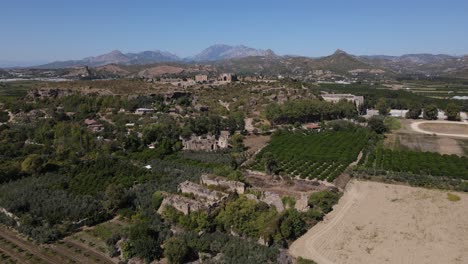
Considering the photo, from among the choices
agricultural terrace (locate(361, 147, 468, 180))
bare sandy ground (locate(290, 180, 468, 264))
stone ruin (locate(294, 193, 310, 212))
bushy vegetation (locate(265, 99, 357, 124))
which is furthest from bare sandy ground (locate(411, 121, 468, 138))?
stone ruin (locate(294, 193, 310, 212))

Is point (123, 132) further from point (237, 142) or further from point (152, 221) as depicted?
point (152, 221)

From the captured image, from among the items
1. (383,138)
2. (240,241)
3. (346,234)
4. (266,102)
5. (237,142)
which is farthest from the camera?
(266,102)

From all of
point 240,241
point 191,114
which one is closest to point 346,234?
point 240,241

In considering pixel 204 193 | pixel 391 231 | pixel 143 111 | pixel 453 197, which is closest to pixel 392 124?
pixel 453 197

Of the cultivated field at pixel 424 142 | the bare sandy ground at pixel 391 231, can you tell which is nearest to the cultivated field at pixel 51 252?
the bare sandy ground at pixel 391 231

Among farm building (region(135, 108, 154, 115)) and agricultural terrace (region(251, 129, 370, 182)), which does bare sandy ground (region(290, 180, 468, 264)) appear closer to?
agricultural terrace (region(251, 129, 370, 182))

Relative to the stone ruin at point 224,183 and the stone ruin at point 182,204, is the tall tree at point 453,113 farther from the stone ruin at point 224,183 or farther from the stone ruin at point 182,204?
the stone ruin at point 182,204
